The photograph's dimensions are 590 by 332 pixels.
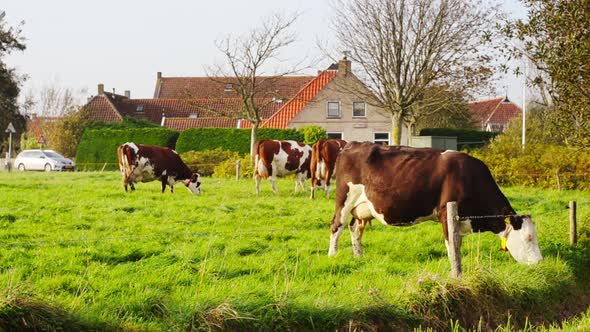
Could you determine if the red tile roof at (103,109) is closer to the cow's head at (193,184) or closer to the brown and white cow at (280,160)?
the brown and white cow at (280,160)

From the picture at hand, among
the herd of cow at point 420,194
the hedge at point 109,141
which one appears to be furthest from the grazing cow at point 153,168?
the hedge at point 109,141

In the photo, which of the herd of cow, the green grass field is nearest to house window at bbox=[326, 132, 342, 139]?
the green grass field

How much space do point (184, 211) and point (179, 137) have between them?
27.0m

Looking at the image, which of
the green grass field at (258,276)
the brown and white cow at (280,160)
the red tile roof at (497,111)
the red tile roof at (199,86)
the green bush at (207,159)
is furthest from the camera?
the red tile roof at (497,111)

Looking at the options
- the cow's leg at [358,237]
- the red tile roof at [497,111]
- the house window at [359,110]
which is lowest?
the cow's leg at [358,237]

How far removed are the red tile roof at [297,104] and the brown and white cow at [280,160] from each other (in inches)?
1030

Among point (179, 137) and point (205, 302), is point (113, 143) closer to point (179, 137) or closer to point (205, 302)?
point (179, 137)

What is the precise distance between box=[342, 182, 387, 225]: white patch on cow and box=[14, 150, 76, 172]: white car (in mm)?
34784

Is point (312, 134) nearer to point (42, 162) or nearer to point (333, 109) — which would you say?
point (333, 109)

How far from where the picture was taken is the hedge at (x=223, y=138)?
136ft

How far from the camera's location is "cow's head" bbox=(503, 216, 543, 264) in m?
10.4

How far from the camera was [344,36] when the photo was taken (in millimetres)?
33406

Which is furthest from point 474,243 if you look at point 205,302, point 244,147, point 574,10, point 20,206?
point 244,147

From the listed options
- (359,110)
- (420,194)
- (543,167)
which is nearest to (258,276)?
(420,194)
